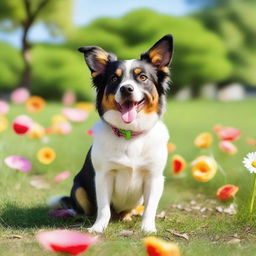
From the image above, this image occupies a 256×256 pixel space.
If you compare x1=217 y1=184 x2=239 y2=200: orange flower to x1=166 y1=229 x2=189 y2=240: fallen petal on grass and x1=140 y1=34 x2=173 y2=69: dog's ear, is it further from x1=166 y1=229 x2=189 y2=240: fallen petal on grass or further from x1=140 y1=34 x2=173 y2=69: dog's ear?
x1=140 y1=34 x2=173 y2=69: dog's ear

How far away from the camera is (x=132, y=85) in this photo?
3633 millimetres

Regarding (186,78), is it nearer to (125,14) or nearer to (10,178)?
(125,14)

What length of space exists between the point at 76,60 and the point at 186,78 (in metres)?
5.17

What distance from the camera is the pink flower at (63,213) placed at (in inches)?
175

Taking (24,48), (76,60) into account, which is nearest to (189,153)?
(24,48)

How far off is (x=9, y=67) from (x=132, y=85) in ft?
68.5

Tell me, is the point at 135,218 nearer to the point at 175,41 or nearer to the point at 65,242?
the point at 65,242

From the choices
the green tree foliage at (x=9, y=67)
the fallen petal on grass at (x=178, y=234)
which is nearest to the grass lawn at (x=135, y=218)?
the fallen petal on grass at (x=178, y=234)

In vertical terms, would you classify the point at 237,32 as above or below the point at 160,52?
below

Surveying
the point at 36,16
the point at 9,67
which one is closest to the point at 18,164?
the point at 36,16

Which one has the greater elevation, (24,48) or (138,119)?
(138,119)

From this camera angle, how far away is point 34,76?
2300 cm

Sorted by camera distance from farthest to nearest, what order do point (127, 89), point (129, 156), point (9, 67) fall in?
1. point (9, 67)
2. point (129, 156)
3. point (127, 89)

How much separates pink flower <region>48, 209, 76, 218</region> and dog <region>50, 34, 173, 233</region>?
1.52ft
